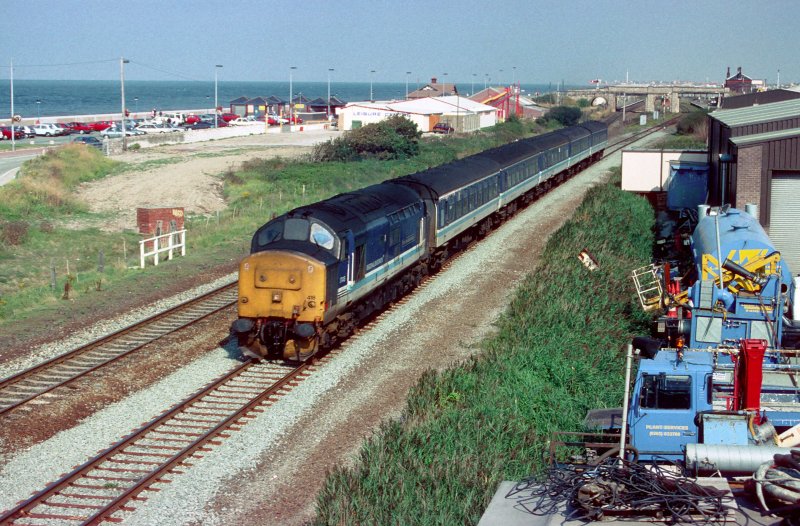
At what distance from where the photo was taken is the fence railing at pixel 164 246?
31000 millimetres

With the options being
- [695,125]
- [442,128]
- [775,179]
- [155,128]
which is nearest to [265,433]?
[775,179]

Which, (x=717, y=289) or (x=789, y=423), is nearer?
(x=789, y=423)

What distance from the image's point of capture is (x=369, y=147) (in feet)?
230

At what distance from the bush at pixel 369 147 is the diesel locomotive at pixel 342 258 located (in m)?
35.3

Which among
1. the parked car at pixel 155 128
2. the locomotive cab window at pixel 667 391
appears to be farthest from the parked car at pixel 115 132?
the locomotive cab window at pixel 667 391

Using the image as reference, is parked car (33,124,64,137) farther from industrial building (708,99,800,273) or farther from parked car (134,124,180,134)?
industrial building (708,99,800,273)

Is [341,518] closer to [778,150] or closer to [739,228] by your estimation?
[739,228]

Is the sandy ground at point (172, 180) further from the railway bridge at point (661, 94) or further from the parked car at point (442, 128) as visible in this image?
the railway bridge at point (661, 94)

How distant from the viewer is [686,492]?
9.16 metres

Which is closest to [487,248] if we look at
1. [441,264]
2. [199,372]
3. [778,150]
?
[441,264]

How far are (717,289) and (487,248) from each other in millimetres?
→ 13898

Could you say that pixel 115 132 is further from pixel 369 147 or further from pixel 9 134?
pixel 369 147

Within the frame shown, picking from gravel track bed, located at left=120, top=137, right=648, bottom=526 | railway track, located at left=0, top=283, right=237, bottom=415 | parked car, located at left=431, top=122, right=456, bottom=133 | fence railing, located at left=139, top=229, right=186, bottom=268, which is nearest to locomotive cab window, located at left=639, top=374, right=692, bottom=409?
gravel track bed, located at left=120, top=137, right=648, bottom=526

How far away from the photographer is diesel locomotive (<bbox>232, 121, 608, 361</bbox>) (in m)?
19.7
